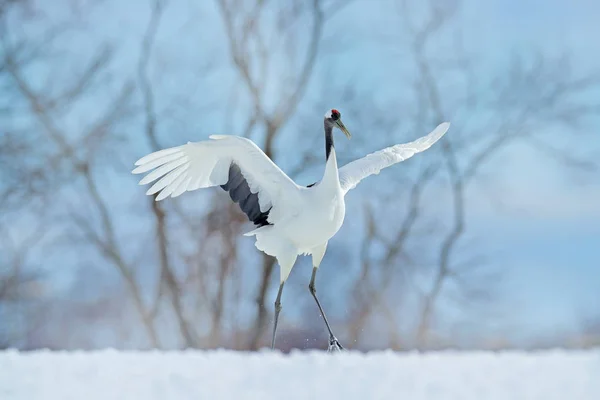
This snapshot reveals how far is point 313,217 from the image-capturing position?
374cm

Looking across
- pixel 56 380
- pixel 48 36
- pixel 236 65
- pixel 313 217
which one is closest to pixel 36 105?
pixel 48 36

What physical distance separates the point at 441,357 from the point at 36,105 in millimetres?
5793

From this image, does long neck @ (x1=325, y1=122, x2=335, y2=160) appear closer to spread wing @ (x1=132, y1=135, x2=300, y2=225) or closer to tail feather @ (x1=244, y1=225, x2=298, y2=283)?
spread wing @ (x1=132, y1=135, x2=300, y2=225)

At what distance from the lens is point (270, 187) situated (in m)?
3.92

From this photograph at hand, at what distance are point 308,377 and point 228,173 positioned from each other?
169cm

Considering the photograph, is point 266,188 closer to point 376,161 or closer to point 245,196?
point 245,196

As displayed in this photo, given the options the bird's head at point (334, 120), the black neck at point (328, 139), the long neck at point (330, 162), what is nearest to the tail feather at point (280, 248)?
the long neck at point (330, 162)

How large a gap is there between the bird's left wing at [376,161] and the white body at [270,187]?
0.96 feet

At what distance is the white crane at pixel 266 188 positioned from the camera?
375 centimetres

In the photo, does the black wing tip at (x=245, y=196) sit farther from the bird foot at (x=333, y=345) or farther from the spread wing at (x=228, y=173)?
the bird foot at (x=333, y=345)

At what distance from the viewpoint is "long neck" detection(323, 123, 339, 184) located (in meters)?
3.79

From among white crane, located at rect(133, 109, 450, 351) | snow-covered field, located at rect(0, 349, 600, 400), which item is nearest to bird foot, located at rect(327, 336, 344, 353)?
white crane, located at rect(133, 109, 450, 351)

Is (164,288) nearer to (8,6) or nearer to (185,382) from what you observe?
(8,6)

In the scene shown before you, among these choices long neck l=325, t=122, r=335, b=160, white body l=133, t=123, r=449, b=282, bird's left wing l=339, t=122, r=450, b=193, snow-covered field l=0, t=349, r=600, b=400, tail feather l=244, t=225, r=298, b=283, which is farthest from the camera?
bird's left wing l=339, t=122, r=450, b=193
